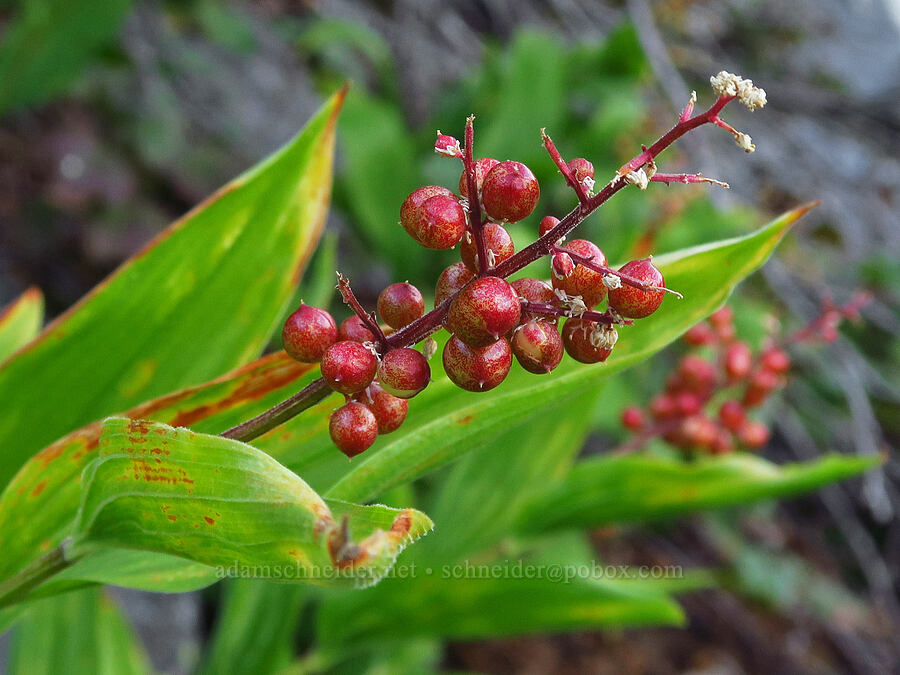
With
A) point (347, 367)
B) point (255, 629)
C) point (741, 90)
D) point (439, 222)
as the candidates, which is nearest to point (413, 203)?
point (439, 222)

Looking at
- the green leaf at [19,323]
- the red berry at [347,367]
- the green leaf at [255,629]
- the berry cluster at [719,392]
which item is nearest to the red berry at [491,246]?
the red berry at [347,367]

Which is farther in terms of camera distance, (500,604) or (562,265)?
(500,604)

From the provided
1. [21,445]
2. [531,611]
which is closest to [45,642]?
[21,445]

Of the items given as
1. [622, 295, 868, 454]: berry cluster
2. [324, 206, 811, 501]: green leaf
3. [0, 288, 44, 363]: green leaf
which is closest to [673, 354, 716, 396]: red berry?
[622, 295, 868, 454]: berry cluster

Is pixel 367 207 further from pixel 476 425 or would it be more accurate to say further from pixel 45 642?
pixel 476 425

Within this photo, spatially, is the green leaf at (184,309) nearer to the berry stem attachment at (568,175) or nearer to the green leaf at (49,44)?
the berry stem attachment at (568,175)

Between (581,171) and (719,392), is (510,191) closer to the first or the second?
(581,171)

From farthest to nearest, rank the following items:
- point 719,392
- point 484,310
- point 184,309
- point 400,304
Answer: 1. point 719,392
2. point 184,309
3. point 400,304
4. point 484,310
